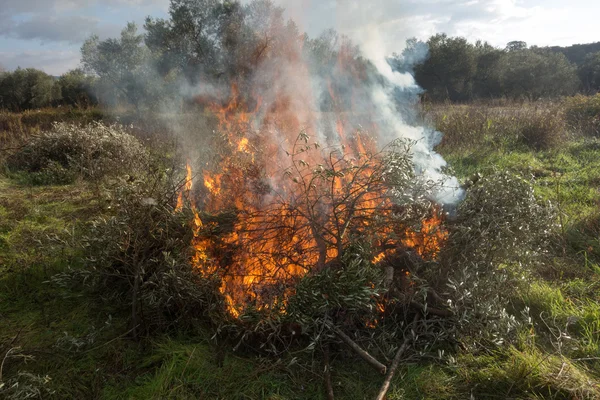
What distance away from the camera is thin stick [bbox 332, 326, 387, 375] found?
8.52ft

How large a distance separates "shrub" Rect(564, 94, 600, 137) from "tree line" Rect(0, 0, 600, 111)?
2.16 m

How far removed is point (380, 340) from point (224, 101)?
654 cm

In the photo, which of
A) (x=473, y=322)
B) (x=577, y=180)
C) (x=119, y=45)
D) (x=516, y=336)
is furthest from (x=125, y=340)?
(x=119, y=45)

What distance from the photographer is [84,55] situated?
1641 cm

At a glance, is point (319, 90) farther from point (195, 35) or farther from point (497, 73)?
point (497, 73)

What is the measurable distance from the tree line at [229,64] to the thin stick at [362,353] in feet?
16.2

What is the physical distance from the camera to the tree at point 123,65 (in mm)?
15398

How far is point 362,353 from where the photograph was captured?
269 centimetres

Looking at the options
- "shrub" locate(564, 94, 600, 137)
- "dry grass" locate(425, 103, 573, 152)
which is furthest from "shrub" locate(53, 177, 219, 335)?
"shrub" locate(564, 94, 600, 137)

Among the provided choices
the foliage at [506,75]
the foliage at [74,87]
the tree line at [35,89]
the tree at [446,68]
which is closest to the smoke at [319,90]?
the tree at [446,68]

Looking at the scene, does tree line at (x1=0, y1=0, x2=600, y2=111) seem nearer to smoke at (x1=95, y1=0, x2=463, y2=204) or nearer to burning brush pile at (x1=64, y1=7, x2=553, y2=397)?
smoke at (x1=95, y1=0, x2=463, y2=204)

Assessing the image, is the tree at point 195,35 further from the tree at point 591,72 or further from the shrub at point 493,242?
the tree at point 591,72

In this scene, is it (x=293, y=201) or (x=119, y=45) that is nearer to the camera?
(x=293, y=201)

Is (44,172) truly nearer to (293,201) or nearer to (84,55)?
(293,201)
